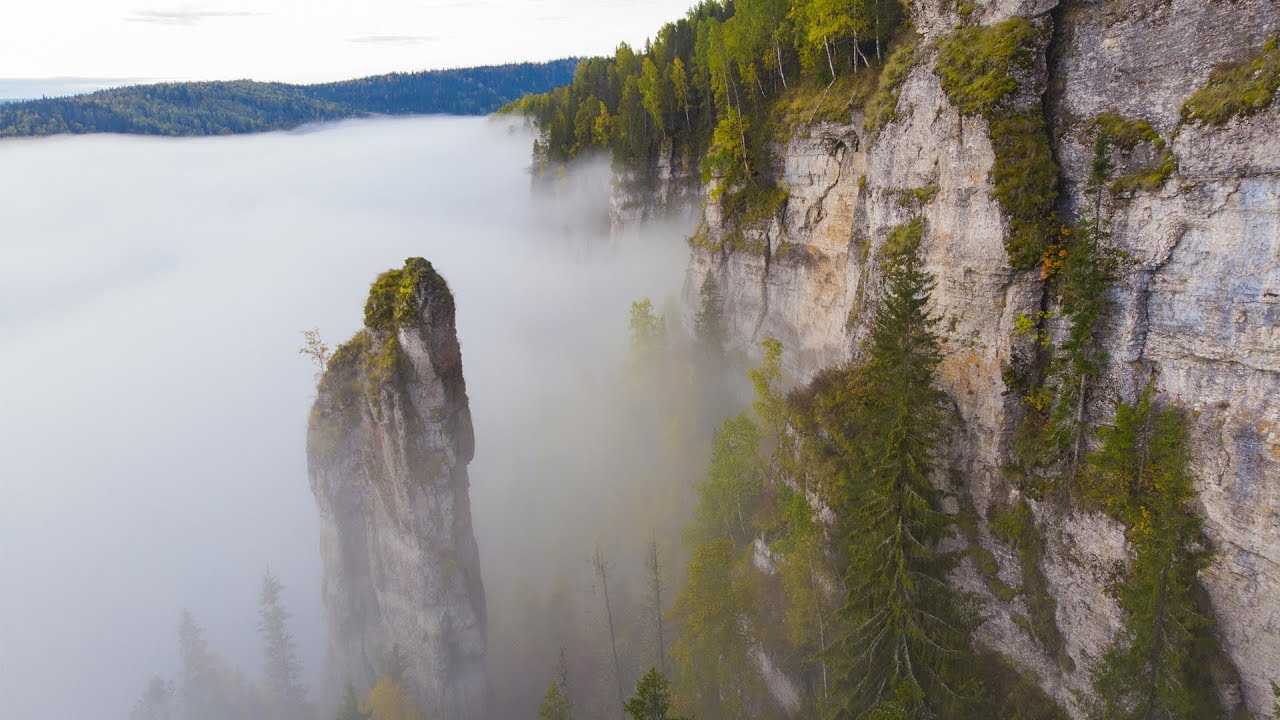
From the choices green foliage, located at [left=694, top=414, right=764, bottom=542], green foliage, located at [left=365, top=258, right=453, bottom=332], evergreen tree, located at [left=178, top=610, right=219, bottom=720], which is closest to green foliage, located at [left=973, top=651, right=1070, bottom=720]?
green foliage, located at [left=694, top=414, right=764, bottom=542]

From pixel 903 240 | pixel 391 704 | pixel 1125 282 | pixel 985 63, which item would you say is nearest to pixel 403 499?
pixel 391 704

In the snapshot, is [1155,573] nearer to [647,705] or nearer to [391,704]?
[647,705]

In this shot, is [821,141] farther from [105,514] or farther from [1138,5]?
[105,514]

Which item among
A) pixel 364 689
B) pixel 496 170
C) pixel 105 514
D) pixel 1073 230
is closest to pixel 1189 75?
pixel 1073 230

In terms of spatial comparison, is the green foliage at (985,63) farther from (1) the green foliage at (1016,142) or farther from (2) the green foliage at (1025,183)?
(2) the green foliage at (1025,183)

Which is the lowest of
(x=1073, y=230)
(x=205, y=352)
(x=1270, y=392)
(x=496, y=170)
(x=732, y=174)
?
(x=205, y=352)

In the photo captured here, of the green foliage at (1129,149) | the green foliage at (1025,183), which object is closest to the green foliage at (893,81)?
the green foliage at (1025,183)
